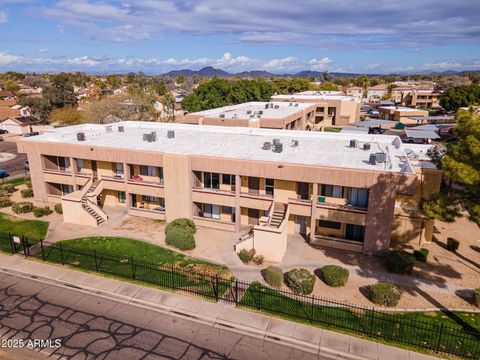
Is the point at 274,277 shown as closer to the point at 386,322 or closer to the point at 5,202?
the point at 386,322

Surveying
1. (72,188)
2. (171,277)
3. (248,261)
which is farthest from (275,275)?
(72,188)

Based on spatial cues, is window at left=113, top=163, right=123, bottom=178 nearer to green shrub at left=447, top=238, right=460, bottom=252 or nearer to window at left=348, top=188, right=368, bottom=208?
window at left=348, top=188, right=368, bottom=208

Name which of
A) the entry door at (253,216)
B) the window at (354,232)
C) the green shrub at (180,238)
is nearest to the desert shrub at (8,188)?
the green shrub at (180,238)

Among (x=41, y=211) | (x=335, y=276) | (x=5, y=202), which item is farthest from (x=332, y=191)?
(x=5, y=202)

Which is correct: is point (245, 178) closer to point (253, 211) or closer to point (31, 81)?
point (253, 211)

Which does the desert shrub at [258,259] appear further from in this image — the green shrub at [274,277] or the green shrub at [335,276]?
the green shrub at [335,276]
